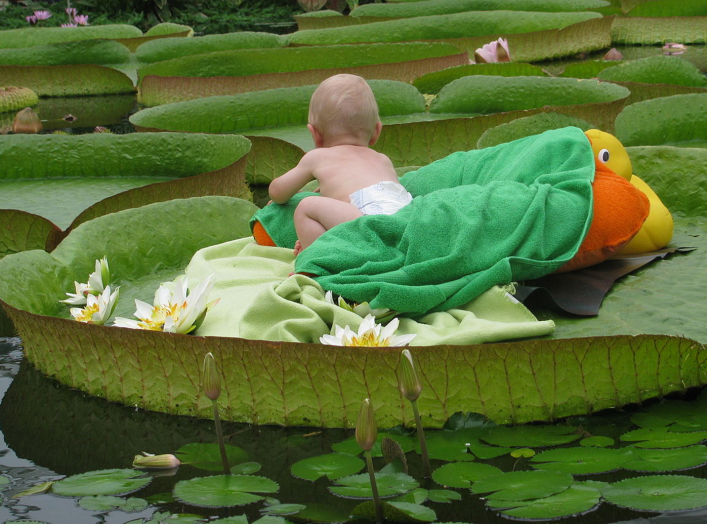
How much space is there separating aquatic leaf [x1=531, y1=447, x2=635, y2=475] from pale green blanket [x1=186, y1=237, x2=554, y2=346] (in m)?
0.38

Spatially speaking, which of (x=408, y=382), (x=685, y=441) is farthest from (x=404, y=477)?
(x=685, y=441)

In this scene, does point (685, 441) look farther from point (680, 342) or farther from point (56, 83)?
point (56, 83)

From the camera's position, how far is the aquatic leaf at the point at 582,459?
1.58 m

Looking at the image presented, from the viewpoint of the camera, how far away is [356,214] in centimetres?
248

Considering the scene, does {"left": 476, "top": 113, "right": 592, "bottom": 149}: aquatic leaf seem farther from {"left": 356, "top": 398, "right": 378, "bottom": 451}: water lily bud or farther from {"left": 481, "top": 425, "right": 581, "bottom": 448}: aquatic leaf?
{"left": 356, "top": 398, "right": 378, "bottom": 451}: water lily bud

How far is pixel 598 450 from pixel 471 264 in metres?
0.72

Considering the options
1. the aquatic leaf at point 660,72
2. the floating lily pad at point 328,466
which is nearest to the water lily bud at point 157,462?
the floating lily pad at point 328,466

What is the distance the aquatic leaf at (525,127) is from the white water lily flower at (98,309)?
1.66 metres

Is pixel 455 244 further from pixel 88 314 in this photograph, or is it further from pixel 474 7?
pixel 474 7

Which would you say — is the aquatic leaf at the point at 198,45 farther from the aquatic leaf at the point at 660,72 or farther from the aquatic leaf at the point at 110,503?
the aquatic leaf at the point at 110,503

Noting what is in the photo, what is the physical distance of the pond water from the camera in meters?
1.53

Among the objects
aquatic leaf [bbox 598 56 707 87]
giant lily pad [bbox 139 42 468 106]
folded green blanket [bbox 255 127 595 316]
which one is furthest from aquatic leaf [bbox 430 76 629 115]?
folded green blanket [bbox 255 127 595 316]

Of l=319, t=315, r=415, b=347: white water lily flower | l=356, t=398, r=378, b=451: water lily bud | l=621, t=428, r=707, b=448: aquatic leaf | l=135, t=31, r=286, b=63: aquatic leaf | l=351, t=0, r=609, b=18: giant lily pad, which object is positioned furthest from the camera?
l=351, t=0, r=609, b=18: giant lily pad

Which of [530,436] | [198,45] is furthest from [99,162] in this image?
[198,45]
